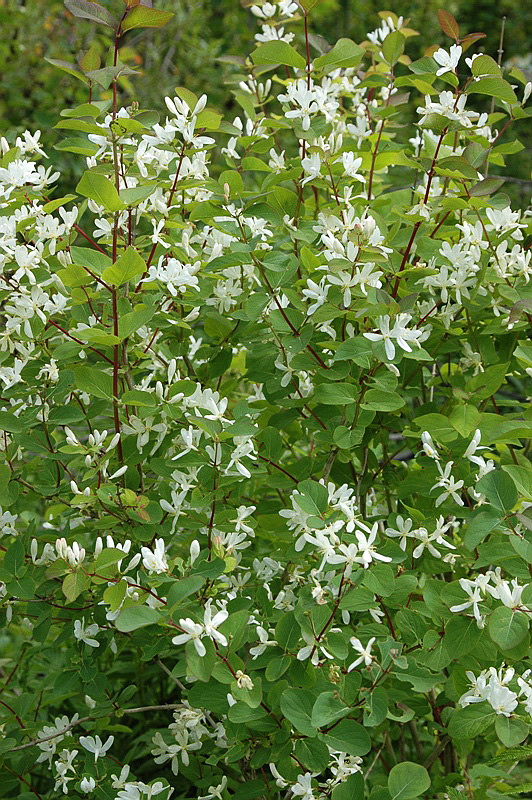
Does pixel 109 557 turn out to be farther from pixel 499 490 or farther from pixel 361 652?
pixel 499 490

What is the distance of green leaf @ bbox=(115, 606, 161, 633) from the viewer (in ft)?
3.79

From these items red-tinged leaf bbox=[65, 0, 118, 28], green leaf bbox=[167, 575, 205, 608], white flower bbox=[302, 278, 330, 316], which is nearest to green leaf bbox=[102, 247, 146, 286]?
white flower bbox=[302, 278, 330, 316]

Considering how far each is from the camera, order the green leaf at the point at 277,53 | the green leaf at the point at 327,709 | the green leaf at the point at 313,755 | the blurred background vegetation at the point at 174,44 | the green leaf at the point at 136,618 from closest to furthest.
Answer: the green leaf at the point at 136,618
the green leaf at the point at 327,709
the green leaf at the point at 313,755
the green leaf at the point at 277,53
the blurred background vegetation at the point at 174,44

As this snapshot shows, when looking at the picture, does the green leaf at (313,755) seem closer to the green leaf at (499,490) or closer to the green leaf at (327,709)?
the green leaf at (327,709)

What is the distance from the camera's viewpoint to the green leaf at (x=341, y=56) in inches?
63.4

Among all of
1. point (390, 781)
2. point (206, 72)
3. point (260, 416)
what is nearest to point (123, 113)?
point (260, 416)

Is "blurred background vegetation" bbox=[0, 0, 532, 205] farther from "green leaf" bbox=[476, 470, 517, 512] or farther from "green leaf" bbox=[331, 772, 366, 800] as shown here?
"green leaf" bbox=[331, 772, 366, 800]

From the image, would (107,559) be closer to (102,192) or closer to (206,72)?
(102,192)

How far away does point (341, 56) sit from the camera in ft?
5.31

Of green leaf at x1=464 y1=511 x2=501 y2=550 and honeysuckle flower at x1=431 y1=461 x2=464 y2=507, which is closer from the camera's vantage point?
green leaf at x1=464 y1=511 x2=501 y2=550

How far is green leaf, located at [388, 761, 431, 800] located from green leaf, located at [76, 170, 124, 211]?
999 millimetres

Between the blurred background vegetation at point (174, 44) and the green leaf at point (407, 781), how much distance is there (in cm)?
138

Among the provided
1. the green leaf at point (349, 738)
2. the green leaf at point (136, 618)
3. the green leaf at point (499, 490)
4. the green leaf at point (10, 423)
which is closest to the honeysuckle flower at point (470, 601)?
the green leaf at point (499, 490)

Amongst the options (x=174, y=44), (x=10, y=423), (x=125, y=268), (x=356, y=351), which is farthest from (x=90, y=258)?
(x=174, y=44)
